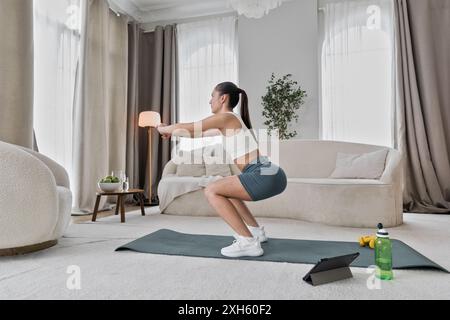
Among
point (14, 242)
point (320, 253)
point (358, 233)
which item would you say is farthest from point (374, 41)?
point (14, 242)

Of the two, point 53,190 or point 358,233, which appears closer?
point 53,190

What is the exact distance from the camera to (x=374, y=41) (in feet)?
15.8

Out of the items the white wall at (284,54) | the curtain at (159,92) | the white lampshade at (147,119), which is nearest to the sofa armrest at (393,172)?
the white wall at (284,54)

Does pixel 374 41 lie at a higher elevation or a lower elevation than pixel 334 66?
higher

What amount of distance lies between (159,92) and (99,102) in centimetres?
121

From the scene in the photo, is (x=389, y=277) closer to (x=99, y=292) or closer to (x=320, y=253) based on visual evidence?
(x=320, y=253)

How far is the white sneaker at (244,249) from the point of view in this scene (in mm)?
1985

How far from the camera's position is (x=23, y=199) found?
1.91m

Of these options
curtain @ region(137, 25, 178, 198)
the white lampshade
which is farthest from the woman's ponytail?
curtain @ region(137, 25, 178, 198)

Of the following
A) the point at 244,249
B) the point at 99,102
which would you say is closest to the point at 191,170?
the point at 99,102

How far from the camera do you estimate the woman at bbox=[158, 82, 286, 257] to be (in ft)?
6.52

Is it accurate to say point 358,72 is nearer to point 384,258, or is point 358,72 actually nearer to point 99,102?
point 99,102

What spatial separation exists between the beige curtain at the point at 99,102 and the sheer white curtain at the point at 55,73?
136 millimetres

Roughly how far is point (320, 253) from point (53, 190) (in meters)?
1.61
